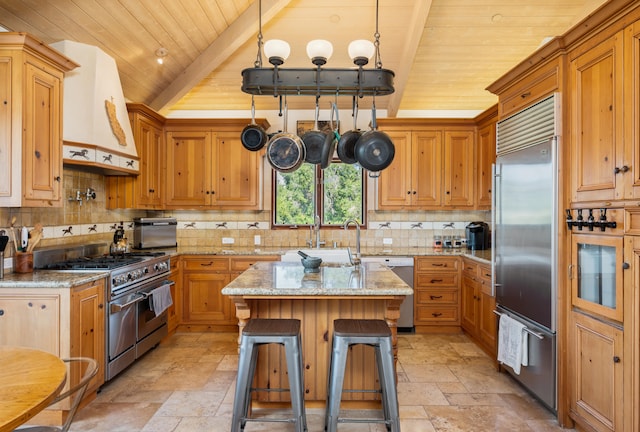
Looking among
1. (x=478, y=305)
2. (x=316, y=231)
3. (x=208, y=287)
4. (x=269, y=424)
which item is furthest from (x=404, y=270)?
(x=269, y=424)

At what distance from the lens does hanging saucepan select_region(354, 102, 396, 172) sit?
101 inches

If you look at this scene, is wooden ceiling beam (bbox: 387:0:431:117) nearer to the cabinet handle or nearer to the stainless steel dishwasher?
the stainless steel dishwasher

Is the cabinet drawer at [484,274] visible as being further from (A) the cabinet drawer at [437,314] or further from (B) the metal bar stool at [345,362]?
(B) the metal bar stool at [345,362]

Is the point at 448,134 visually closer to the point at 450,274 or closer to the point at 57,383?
the point at 450,274

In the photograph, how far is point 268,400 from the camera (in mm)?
2746

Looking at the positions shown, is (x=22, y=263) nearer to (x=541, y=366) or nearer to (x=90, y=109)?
(x=90, y=109)

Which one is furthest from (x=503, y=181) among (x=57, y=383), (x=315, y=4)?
(x=57, y=383)

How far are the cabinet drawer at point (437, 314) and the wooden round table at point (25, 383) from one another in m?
3.80

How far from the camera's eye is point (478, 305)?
407 centimetres

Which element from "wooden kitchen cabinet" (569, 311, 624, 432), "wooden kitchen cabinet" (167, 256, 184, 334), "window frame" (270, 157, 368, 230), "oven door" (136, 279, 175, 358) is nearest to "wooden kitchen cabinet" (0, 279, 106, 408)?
"oven door" (136, 279, 175, 358)

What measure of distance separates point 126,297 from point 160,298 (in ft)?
→ 1.65

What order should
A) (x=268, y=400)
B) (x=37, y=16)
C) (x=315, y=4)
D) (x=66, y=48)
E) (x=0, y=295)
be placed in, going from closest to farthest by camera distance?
(x=0, y=295), (x=268, y=400), (x=37, y=16), (x=66, y=48), (x=315, y=4)

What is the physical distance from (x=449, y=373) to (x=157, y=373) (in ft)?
8.14

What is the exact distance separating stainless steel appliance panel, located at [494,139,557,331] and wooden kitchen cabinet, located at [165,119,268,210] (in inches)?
108
